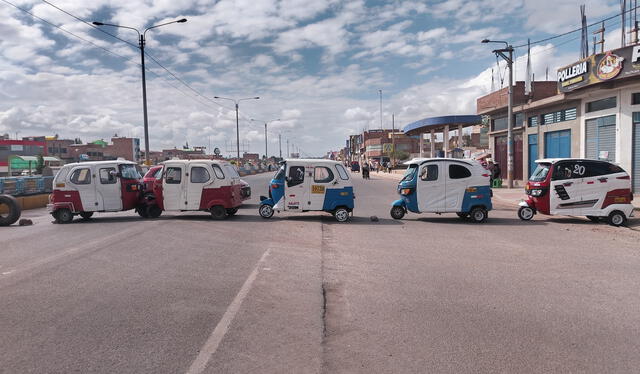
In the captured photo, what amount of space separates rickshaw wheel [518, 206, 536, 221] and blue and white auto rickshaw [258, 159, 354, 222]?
4.80m

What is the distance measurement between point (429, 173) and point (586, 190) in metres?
4.02

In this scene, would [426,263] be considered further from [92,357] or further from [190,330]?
[92,357]

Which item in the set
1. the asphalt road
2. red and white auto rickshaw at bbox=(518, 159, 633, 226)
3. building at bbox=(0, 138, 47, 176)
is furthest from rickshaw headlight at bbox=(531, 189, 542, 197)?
building at bbox=(0, 138, 47, 176)

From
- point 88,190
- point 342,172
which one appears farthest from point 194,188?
point 342,172

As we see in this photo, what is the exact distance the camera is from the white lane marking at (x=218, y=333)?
3.84 meters

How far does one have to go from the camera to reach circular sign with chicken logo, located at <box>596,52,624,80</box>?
59.4 ft

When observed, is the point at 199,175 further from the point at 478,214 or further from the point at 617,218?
the point at 617,218

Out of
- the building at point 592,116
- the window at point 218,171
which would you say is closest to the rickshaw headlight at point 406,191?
the window at point 218,171

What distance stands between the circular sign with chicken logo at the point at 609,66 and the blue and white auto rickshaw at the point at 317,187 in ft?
39.9

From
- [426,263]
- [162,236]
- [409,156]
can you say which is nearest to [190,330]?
[426,263]

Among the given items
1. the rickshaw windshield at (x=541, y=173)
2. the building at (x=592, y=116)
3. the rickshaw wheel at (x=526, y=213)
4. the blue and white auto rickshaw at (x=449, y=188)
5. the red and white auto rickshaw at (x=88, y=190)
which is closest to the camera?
the rickshaw windshield at (x=541, y=173)

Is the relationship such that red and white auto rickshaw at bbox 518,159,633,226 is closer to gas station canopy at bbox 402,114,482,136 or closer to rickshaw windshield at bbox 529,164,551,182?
rickshaw windshield at bbox 529,164,551,182

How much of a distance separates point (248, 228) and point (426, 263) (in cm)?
552

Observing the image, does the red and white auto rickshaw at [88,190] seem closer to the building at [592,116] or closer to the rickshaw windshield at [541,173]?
the rickshaw windshield at [541,173]
